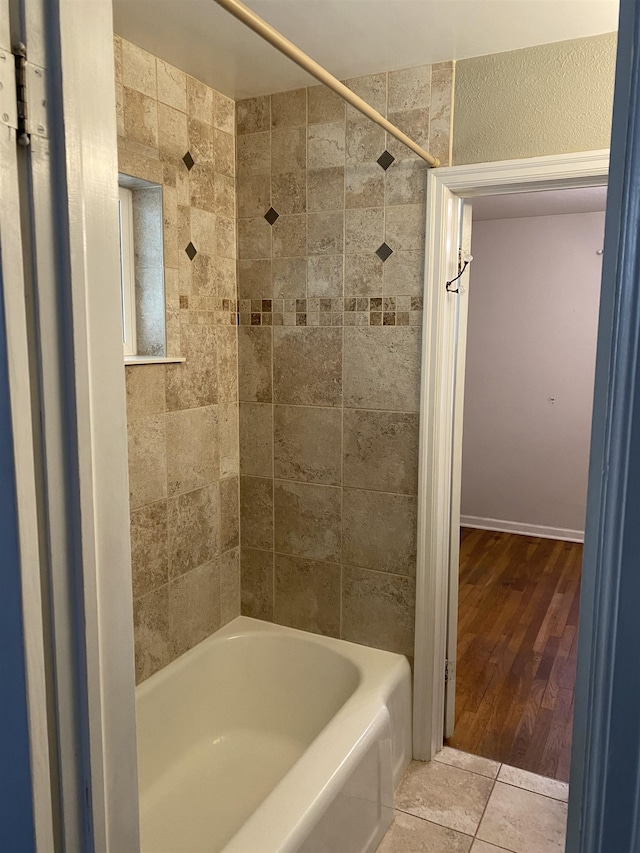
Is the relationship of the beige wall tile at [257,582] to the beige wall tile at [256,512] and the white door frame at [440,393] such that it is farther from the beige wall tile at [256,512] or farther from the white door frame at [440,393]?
the white door frame at [440,393]

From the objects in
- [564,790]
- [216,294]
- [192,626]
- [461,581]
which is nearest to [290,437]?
[216,294]

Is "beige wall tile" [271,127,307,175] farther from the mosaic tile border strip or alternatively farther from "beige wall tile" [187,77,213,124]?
the mosaic tile border strip

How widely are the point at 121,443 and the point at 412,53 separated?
1812mm

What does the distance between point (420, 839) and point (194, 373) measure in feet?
5.73

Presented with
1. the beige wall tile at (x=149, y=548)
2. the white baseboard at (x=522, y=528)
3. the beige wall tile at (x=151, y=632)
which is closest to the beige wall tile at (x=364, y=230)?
the beige wall tile at (x=149, y=548)

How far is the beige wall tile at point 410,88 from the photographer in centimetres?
218

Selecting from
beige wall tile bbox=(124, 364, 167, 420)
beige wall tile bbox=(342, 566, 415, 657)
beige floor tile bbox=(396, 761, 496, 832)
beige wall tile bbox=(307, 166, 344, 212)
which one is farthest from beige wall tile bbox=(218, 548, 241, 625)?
beige wall tile bbox=(307, 166, 344, 212)

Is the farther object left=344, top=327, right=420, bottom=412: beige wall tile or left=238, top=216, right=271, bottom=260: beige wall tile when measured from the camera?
left=238, top=216, right=271, bottom=260: beige wall tile

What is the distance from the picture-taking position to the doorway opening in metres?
4.29

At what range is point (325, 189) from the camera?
A: 7.81 feet

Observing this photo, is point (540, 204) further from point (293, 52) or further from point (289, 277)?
point (293, 52)

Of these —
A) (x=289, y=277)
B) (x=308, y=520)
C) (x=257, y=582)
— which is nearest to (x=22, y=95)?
(x=289, y=277)

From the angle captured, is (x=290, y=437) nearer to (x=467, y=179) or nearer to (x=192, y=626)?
(x=192, y=626)

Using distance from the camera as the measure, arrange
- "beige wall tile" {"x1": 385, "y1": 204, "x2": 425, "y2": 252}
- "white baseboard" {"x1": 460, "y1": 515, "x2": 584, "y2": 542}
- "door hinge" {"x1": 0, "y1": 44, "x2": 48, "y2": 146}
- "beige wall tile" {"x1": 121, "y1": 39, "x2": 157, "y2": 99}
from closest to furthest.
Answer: "door hinge" {"x1": 0, "y1": 44, "x2": 48, "y2": 146} → "beige wall tile" {"x1": 121, "y1": 39, "x2": 157, "y2": 99} → "beige wall tile" {"x1": 385, "y1": 204, "x2": 425, "y2": 252} → "white baseboard" {"x1": 460, "y1": 515, "x2": 584, "y2": 542}
